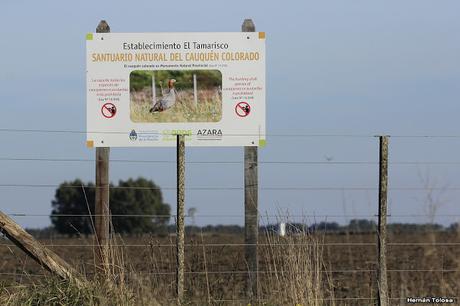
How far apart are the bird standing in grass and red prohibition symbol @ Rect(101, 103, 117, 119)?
512mm

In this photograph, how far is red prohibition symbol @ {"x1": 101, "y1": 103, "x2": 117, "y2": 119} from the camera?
1269 centimetres

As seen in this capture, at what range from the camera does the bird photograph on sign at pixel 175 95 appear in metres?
12.8

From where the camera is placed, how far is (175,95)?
12789mm

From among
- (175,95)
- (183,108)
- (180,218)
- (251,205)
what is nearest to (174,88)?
(175,95)

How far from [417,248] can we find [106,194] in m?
19.7

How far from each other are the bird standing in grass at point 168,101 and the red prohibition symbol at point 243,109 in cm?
88

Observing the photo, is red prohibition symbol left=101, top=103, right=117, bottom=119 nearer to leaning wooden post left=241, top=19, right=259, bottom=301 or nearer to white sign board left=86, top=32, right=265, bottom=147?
white sign board left=86, top=32, right=265, bottom=147

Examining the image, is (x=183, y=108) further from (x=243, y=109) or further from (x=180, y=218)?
(x=180, y=218)

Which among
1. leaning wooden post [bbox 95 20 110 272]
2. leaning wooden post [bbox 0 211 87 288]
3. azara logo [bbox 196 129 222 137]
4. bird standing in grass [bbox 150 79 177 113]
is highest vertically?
bird standing in grass [bbox 150 79 177 113]

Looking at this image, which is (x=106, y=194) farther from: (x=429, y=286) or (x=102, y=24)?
(x=429, y=286)

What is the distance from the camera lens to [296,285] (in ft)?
32.3

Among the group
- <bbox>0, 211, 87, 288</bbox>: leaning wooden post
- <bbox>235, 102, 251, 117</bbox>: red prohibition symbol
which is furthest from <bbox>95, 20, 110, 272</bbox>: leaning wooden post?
<bbox>0, 211, 87, 288</bbox>: leaning wooden post

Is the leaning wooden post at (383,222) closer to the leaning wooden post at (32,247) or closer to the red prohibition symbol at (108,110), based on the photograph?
the leaning wooden post at (32,247)

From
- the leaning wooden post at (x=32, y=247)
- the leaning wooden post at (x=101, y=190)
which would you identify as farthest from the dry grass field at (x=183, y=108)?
the leaning wooden post at (x=32, y=247)
